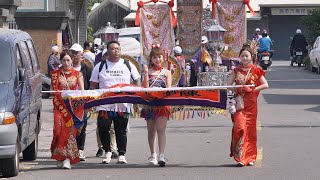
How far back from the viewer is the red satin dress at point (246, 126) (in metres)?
12.6

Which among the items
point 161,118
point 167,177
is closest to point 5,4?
point 161,118

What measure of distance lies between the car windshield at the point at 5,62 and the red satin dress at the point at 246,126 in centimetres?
317

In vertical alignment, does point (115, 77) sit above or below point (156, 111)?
above

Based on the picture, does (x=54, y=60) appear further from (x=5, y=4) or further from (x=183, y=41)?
(x=5, y=4)

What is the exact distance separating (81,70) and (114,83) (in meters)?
1.39

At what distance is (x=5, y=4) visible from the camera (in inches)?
759

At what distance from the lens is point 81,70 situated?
14211 millimetres

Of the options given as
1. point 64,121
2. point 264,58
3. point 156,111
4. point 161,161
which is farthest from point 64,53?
point 264,58

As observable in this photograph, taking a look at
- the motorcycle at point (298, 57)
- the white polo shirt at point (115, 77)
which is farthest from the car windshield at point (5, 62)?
the motorcycle at point (298, 57)

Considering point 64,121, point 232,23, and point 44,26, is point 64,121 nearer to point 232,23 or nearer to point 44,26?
point 232,23

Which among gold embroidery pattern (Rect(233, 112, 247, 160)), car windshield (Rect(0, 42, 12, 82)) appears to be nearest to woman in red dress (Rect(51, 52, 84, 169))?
car windshield (Rect(0, 42, 12, 82))

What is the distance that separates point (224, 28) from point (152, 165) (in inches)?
588

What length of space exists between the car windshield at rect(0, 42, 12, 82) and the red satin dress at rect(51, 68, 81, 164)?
93 centimetres

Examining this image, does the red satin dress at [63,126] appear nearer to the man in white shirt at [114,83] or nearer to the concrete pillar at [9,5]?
the man in white shirt at [114,83]
